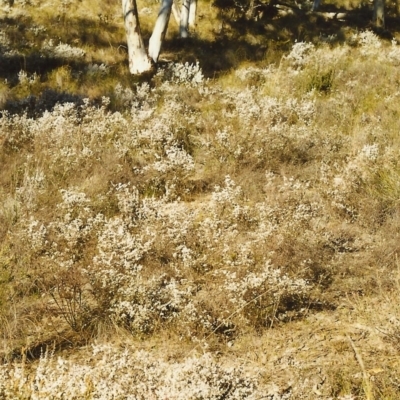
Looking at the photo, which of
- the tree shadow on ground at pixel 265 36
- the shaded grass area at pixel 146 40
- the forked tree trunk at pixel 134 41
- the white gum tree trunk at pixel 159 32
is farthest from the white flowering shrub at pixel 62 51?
the tree shadow on ground at pixel 265 36

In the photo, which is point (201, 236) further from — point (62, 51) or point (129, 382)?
point (62, 51)

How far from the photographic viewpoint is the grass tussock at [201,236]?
341 centimetres

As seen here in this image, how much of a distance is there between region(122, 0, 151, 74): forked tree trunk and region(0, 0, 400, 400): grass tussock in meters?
0.71

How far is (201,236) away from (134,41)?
283 inches

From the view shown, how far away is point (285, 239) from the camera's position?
484cm

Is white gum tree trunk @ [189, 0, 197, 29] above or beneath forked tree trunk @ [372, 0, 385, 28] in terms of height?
above

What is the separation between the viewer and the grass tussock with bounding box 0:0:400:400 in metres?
3.41

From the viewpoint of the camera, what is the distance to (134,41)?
34.9ft

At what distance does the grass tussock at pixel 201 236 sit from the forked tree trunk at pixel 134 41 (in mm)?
708

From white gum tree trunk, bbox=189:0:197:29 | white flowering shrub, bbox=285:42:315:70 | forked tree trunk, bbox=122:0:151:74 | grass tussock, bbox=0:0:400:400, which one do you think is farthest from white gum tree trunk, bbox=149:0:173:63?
white gum tree trunk, bbox=189:0:197:29

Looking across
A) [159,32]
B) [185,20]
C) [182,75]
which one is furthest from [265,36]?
[182,75]

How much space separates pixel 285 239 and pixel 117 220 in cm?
197

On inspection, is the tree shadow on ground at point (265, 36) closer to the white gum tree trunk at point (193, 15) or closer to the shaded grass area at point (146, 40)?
the shaded grass area at point (146, 40)

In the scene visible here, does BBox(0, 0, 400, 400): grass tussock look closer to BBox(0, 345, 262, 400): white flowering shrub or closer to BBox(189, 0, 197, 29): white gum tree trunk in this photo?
BBox(0, 345, 262, 400): white flowering shrub
